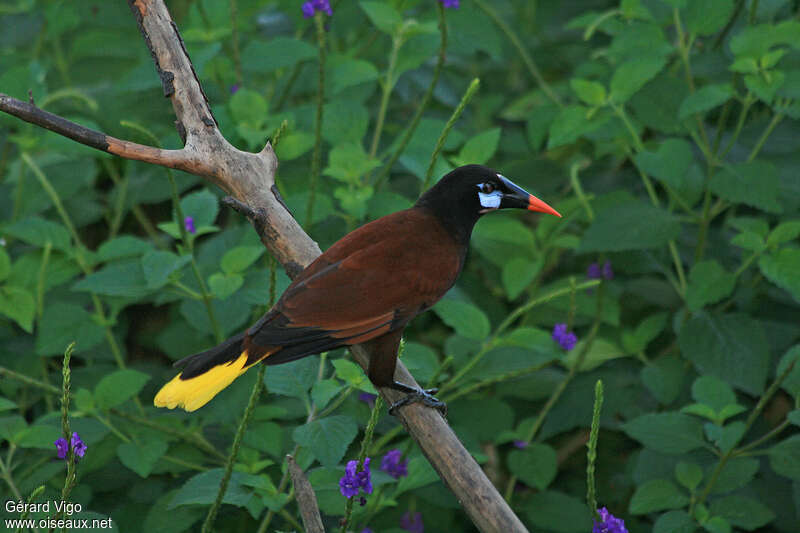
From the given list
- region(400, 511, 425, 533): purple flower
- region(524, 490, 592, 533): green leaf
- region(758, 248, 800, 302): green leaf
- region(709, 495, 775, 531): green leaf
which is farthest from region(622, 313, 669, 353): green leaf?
region(400, 511, 425, 533): purple flower

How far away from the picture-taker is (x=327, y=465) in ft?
6.31

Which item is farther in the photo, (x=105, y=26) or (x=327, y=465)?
(x=105, y=26)

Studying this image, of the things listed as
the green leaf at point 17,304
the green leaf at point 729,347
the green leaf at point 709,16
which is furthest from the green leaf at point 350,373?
the green leaf at point 709,16

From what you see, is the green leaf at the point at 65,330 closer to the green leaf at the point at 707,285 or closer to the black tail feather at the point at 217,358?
the black tail feather at the point at 217,358

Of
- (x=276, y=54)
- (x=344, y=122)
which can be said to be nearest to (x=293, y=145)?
(x=344, y=122)

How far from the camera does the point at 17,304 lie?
2.60 meters

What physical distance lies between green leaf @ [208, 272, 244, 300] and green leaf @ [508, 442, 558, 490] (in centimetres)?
98

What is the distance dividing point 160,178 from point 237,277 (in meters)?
1.08

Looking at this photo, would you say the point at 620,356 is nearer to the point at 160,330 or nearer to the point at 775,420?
the point at 775,420

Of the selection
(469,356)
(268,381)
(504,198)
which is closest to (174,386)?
(268,381)

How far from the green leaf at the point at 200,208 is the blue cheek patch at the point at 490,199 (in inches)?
33.9

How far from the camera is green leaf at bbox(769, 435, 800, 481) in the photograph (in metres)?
2.29

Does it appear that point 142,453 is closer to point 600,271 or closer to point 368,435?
point 368,435

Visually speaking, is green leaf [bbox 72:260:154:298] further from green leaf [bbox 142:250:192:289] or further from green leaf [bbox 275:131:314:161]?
green leaf [bbox 275:131:314:161]
